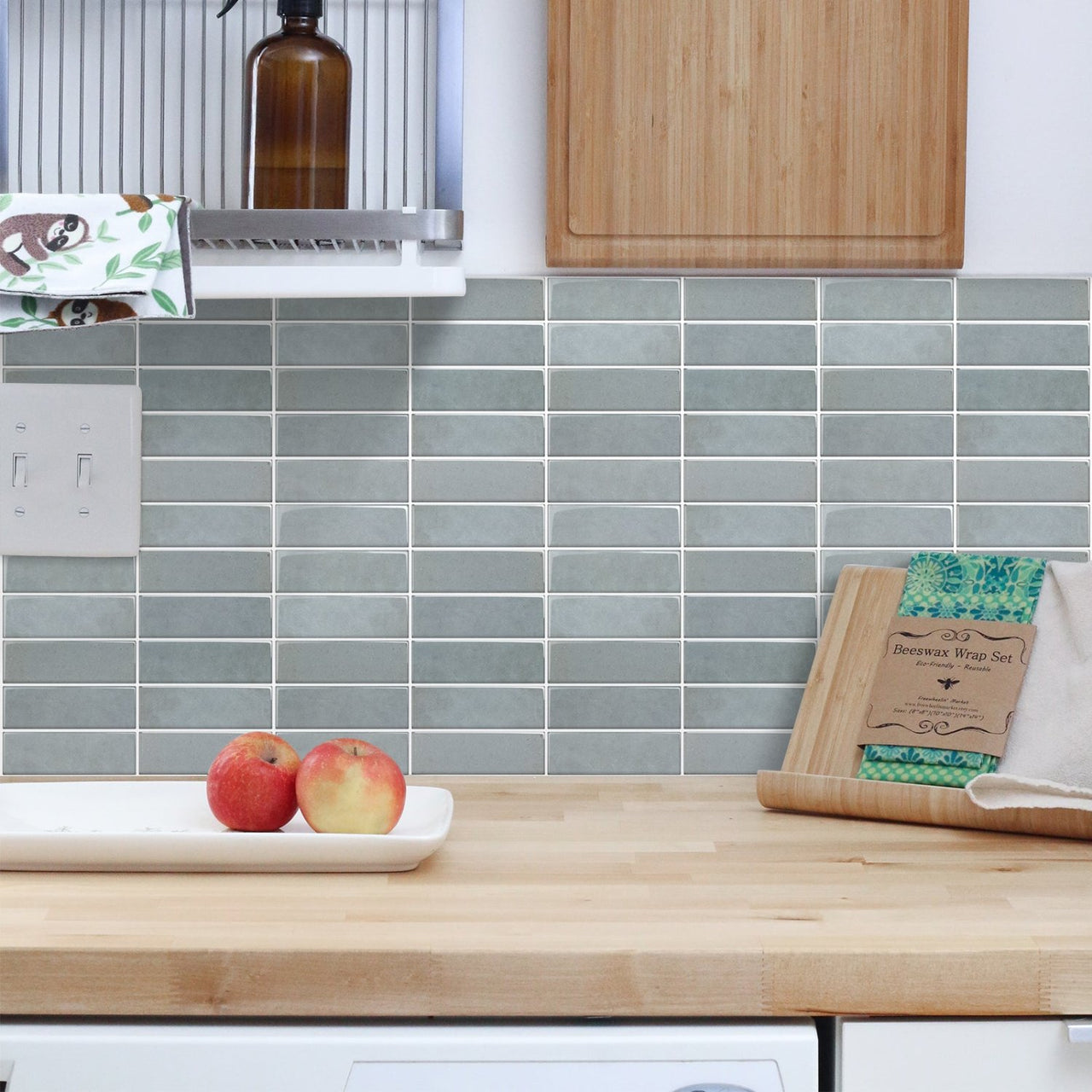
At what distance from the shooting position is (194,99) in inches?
50.4

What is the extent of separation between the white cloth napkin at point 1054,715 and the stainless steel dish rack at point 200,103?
79cm

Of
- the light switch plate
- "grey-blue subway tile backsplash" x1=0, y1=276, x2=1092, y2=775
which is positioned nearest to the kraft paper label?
"grey-blue subway tile backsplash" x1=0, y1=276, x2=1092, y2=775

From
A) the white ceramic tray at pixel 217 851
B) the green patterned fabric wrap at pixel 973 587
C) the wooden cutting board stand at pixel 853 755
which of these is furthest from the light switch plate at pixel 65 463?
the green patterned fabric wrap at pixel 973 587

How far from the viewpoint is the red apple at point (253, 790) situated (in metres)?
1.04

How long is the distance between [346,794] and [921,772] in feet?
1.95

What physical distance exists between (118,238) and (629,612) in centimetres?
69

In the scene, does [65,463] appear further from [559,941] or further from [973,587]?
[973,587]

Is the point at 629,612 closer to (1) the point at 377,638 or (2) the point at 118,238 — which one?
(1) the point at 377,638

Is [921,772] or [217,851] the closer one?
[217,851]

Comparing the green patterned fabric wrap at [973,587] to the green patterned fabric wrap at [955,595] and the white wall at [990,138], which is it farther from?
the white wall at [990,138]

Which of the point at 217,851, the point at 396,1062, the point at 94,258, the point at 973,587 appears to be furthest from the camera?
the point at 973,587

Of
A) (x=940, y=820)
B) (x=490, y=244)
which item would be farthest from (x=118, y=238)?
(x=940, y=820)

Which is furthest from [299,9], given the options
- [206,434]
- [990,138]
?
[990,138]

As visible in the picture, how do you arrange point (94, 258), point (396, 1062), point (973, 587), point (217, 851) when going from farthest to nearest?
point (973, 587) → point (94, 258) → point (217, 851) → point (396, 1062)
